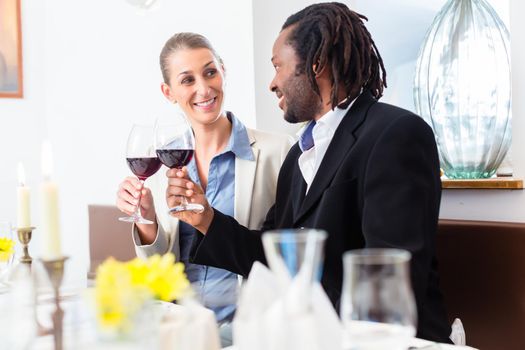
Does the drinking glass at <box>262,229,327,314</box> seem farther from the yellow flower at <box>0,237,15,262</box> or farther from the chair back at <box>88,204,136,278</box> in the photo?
the chair back at <box>88,204,136,278</box>

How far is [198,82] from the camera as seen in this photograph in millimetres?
1884

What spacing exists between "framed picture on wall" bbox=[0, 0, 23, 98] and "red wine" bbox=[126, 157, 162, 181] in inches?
88.9

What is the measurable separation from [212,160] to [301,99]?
17.5 inches

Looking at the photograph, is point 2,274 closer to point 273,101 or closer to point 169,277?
point 169,277

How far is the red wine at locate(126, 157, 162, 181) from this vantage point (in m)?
1.42

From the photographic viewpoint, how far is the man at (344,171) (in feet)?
4.24

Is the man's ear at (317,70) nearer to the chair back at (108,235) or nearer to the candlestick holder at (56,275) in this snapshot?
the candlestick holder at (56,275)

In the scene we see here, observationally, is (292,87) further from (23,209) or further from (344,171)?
(23,209)

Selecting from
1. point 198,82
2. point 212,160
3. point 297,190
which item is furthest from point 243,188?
point 198,82

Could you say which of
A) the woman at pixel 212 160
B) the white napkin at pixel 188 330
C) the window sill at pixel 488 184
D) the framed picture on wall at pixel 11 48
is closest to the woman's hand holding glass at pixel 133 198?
the woman at pixel 212 160

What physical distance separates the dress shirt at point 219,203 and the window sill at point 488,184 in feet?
1.93

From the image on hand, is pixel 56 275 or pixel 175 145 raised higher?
pixel 175 145

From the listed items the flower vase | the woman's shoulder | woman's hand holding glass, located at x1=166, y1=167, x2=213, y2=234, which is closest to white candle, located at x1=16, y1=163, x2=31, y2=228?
woman's hand holding glass, located at x1=166, y1=167, x2=213, y2=234

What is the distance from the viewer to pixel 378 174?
132 centimetres
